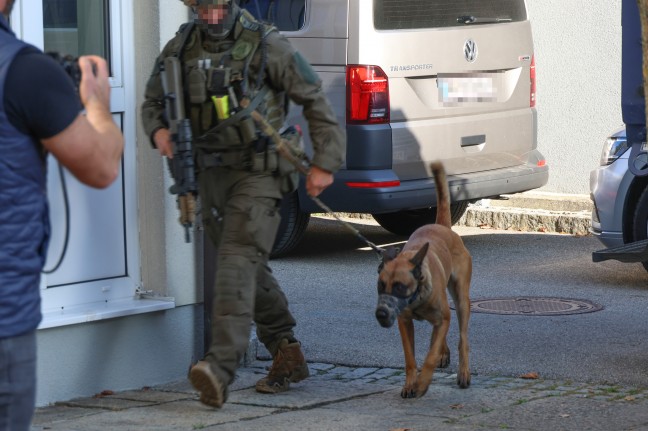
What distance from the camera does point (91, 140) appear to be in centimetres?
289

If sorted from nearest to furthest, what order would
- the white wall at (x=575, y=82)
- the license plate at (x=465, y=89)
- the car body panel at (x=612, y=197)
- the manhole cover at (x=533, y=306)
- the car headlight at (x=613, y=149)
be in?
the manhole cover at (x=533, y=306)
the car body panel at (x=612, y=197)
the car headlight at (x=613, y=149)
the license plate at (x=465, y=89)
the white wall at (x=575, y=82)

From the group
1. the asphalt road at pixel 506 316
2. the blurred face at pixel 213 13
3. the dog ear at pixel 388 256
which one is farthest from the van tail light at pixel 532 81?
the blurred face at pixel 213 13

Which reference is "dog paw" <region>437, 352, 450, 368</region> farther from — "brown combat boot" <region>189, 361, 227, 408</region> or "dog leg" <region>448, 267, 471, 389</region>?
"brown combat boot" <region>189, 361, 227, 408</region>

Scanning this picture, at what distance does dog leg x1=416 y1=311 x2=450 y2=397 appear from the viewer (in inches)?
228

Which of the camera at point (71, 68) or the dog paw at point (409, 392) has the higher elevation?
the camera at point (71, 68)

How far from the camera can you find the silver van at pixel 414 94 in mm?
9531

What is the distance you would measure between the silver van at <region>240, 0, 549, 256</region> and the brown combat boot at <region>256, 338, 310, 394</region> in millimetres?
3649

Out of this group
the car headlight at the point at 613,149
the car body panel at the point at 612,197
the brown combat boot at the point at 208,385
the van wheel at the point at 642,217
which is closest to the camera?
the brown combat boot at the point at 208,385

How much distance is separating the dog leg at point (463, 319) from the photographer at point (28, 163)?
10.9 ft

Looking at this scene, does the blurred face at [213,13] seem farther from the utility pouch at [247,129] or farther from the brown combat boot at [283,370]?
the brown combat boot at [283,370]

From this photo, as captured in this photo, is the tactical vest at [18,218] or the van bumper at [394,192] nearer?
the tactical vest at [18,218]

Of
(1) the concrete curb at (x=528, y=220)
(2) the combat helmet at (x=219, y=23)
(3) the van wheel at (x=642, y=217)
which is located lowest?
(1) the concrete curb at (x=528, y=220)

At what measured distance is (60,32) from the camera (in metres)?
5.93

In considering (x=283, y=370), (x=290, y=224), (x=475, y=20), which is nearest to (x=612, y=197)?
(x=475, y=20)
